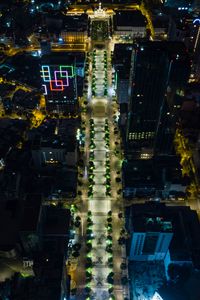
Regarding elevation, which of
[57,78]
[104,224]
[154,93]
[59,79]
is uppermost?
[57,78]

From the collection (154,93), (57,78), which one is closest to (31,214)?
(154,93)

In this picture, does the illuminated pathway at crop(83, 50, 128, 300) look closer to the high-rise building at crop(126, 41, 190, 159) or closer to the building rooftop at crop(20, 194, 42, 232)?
the high-rise building at crop(126, 41, 190, 159)

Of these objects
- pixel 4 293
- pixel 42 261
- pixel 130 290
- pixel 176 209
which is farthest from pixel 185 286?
pixel 4 293

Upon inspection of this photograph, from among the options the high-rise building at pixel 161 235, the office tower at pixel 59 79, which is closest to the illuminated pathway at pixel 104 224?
the high-rise building at pixel 161 235

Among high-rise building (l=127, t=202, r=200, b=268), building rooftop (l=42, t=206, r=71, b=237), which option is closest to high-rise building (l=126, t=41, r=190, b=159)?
high-rise building (l=127, t=202, r=200, b=268)

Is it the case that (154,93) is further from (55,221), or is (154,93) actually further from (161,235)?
(55,221)

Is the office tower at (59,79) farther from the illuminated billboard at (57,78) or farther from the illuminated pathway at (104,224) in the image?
the illuminated pathway at (104,224)
